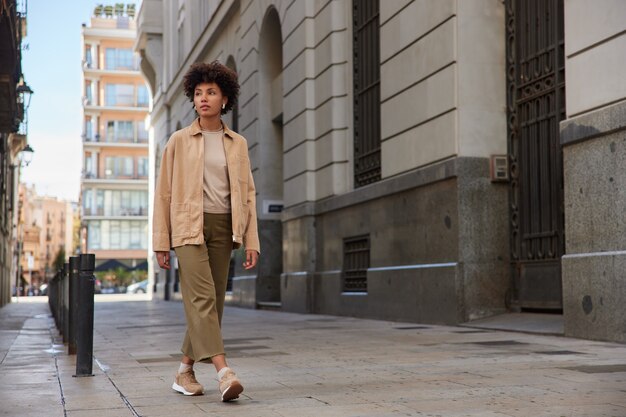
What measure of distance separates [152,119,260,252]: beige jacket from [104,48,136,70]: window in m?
85.5

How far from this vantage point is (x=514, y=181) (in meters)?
11.8

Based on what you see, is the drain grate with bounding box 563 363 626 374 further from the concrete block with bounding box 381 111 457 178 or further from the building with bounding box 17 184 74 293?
the building with bounding box 17 184 74 293

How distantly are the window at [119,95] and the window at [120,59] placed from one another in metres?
2.04

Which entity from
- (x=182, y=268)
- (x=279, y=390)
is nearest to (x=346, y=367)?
(x=279, y=390)

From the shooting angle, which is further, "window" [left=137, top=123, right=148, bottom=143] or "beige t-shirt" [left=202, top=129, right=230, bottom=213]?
"window" [left=137, top=123, right=148, bottom=143]

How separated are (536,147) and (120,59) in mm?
81220

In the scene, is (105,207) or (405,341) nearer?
(405,341)

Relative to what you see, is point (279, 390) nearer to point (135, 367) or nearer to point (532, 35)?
point (135, 367)

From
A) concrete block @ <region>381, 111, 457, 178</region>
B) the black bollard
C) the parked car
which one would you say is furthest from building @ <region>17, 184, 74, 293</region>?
the black bollard

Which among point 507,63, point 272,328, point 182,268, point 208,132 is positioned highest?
point 507,63

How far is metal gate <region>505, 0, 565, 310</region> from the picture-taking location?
10812mm

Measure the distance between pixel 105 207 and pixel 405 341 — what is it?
253 ft

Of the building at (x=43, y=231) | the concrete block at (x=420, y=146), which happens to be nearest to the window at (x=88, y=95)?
the building at (x=43, y=231)

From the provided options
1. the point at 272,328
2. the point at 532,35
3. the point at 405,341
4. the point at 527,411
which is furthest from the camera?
the point at 272,328
